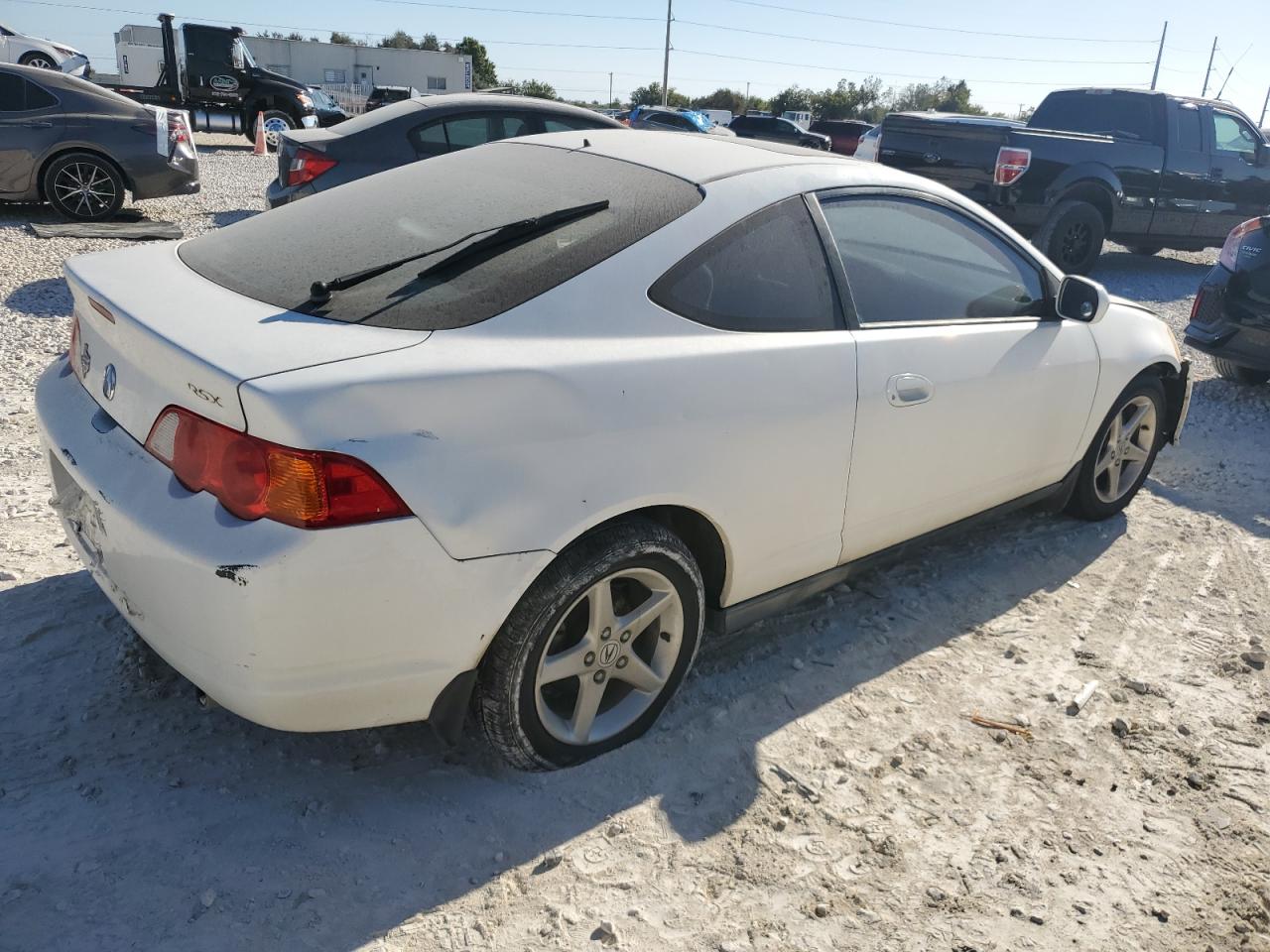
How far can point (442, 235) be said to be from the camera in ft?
8.70

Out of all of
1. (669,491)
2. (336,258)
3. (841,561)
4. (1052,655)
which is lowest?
(1052,655)

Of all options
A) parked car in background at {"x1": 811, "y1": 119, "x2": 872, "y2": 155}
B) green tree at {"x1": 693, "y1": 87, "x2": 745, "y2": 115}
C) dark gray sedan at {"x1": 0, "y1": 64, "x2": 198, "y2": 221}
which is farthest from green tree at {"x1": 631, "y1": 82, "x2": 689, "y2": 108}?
dark gray sedan at {"x1": 0, "y1": 64, "x2": 198, "y2": 221}

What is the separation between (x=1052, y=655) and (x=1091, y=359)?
1229mm

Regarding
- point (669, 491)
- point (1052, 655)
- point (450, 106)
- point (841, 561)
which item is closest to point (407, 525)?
point (669, 491)

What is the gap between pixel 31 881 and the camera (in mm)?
2156

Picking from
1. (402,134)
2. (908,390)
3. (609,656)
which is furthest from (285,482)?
(402,134)

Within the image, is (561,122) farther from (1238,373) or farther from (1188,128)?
(1188,128)

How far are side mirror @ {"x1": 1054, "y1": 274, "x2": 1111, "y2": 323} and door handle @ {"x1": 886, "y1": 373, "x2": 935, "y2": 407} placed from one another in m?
0.97

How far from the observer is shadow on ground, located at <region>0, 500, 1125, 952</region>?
2148 mm

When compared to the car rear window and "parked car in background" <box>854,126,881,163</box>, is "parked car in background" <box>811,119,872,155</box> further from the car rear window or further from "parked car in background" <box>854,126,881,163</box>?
the car rear window

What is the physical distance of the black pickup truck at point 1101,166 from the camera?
945cm

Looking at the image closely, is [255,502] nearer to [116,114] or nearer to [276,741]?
[276,741]

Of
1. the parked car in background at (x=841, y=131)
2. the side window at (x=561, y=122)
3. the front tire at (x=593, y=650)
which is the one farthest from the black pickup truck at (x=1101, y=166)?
the parked car in background at (x=841, y=131)

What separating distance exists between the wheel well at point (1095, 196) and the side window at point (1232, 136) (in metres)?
1.89
